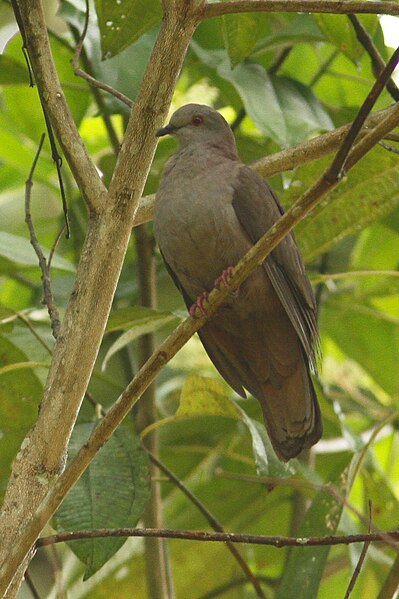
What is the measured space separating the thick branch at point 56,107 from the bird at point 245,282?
38.5 inches

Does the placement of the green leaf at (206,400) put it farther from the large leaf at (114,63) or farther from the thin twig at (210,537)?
the large leaf at (114,63)

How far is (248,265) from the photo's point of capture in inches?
71.9

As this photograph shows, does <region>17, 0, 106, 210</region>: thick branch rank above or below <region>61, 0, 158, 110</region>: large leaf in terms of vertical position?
below

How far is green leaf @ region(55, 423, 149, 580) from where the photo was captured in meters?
2.19

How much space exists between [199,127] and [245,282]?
77cm

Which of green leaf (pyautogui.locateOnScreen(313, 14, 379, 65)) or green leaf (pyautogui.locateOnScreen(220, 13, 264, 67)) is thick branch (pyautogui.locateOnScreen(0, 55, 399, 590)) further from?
green leaf (pyautogui.locateOnScreen(313, 14, 379, 65))

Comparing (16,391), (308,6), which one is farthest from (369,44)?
(16,391)

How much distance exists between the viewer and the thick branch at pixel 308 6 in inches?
72.1

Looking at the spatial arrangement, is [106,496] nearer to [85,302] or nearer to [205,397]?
[205,397]

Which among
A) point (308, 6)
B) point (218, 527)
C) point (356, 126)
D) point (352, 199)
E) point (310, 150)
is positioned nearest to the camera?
point (356, 126)

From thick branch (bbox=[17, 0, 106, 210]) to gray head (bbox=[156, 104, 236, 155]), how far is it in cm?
145

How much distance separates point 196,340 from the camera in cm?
415

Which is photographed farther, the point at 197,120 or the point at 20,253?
the point at 197,120

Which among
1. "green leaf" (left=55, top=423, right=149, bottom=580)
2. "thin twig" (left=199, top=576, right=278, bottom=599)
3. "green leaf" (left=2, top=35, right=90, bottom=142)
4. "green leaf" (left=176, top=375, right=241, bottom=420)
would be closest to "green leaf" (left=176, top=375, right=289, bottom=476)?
"green leaf" (left=176, top=375, right=241, bottom=420)
